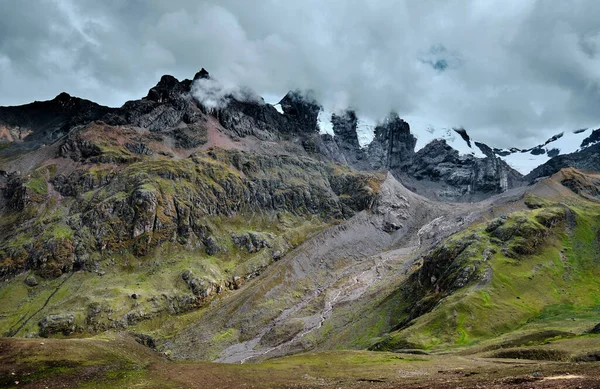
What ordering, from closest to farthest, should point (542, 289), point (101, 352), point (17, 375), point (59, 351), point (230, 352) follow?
point (17, 375) < point (59, 351) < point (101, 352) < point (542, 289) < point (230, 352)

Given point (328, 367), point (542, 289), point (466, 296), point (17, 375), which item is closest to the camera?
point (17, 375)

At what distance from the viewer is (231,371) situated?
68188 mm

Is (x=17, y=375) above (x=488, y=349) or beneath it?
above

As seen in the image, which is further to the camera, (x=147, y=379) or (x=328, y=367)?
(x=328, y=367)

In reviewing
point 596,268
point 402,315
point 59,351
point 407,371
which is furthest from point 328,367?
point 596,268

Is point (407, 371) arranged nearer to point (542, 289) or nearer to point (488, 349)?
point (488, 349)

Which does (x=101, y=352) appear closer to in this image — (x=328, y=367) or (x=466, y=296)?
(x=328, y=367)

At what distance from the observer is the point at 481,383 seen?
44.2 metres

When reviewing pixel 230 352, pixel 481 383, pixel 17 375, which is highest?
pixel 17 375

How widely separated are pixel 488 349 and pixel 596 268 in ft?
364

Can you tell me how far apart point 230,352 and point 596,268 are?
16106 cm

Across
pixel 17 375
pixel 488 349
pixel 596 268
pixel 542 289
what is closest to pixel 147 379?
pixel 17 375

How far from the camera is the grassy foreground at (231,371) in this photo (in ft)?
166

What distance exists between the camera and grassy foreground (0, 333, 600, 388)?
50.7 meters
